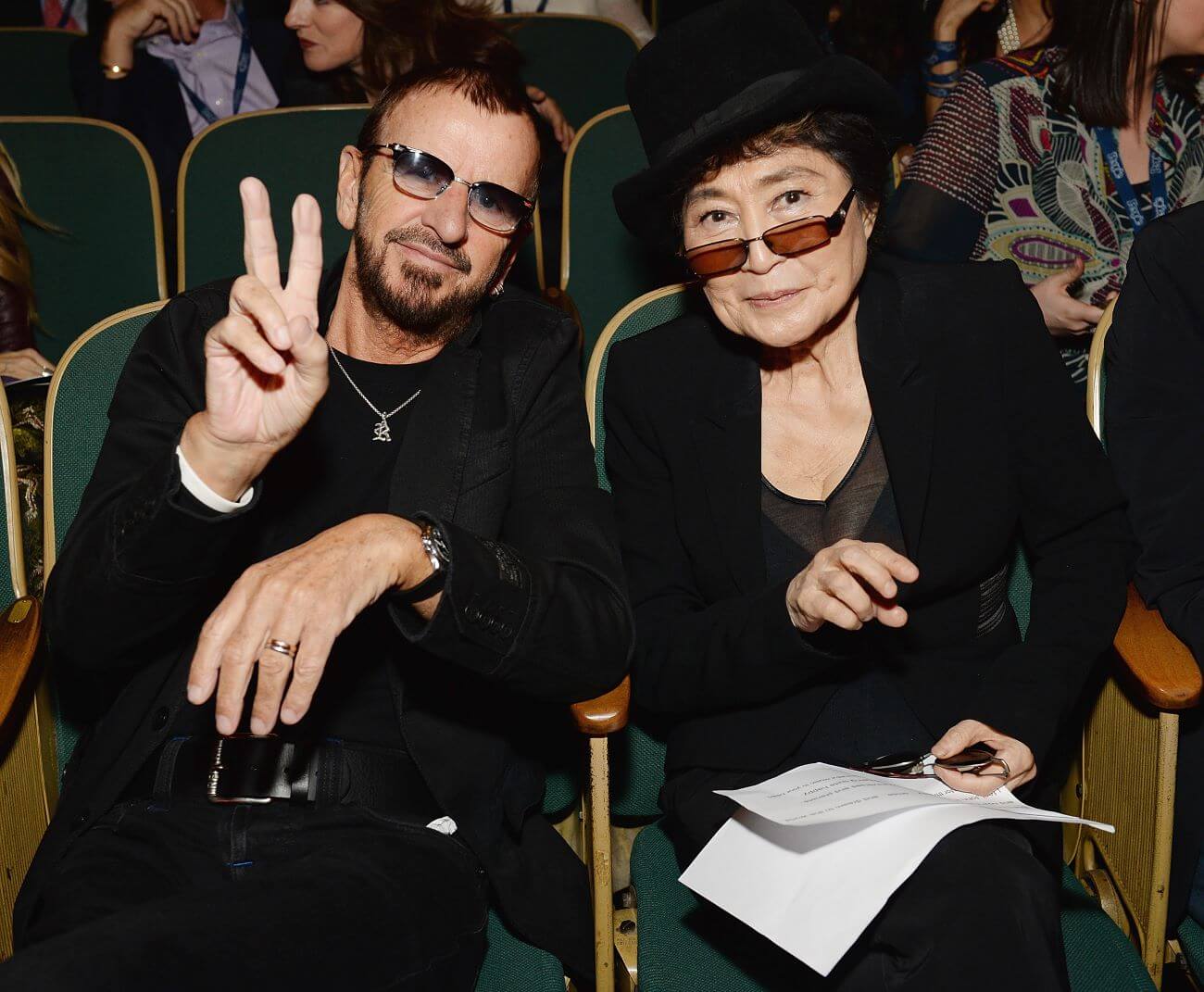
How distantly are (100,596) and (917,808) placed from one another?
3.26ft

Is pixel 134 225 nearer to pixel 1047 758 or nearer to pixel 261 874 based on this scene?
pixel 261 874

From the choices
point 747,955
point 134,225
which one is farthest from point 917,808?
point 134,225

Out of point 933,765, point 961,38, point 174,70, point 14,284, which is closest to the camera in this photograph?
point 933,765

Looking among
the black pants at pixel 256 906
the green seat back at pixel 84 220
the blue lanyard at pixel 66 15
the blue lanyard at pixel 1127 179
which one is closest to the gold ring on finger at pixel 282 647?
the black pants at pixel 256 906

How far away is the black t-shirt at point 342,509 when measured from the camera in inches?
66.8

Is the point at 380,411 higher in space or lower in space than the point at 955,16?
lower

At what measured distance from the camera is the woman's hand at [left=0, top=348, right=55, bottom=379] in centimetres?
260

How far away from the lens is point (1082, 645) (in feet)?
5.58

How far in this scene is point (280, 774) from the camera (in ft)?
5.33

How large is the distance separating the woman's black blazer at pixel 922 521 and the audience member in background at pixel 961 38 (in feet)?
4.85

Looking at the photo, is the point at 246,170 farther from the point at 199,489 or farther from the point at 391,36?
the point at 199,489

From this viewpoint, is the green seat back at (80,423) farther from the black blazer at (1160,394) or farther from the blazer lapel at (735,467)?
the black blazer at (1160,394)

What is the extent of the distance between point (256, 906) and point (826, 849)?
2.16 ft

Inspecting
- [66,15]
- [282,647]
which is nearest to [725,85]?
[282,647]
